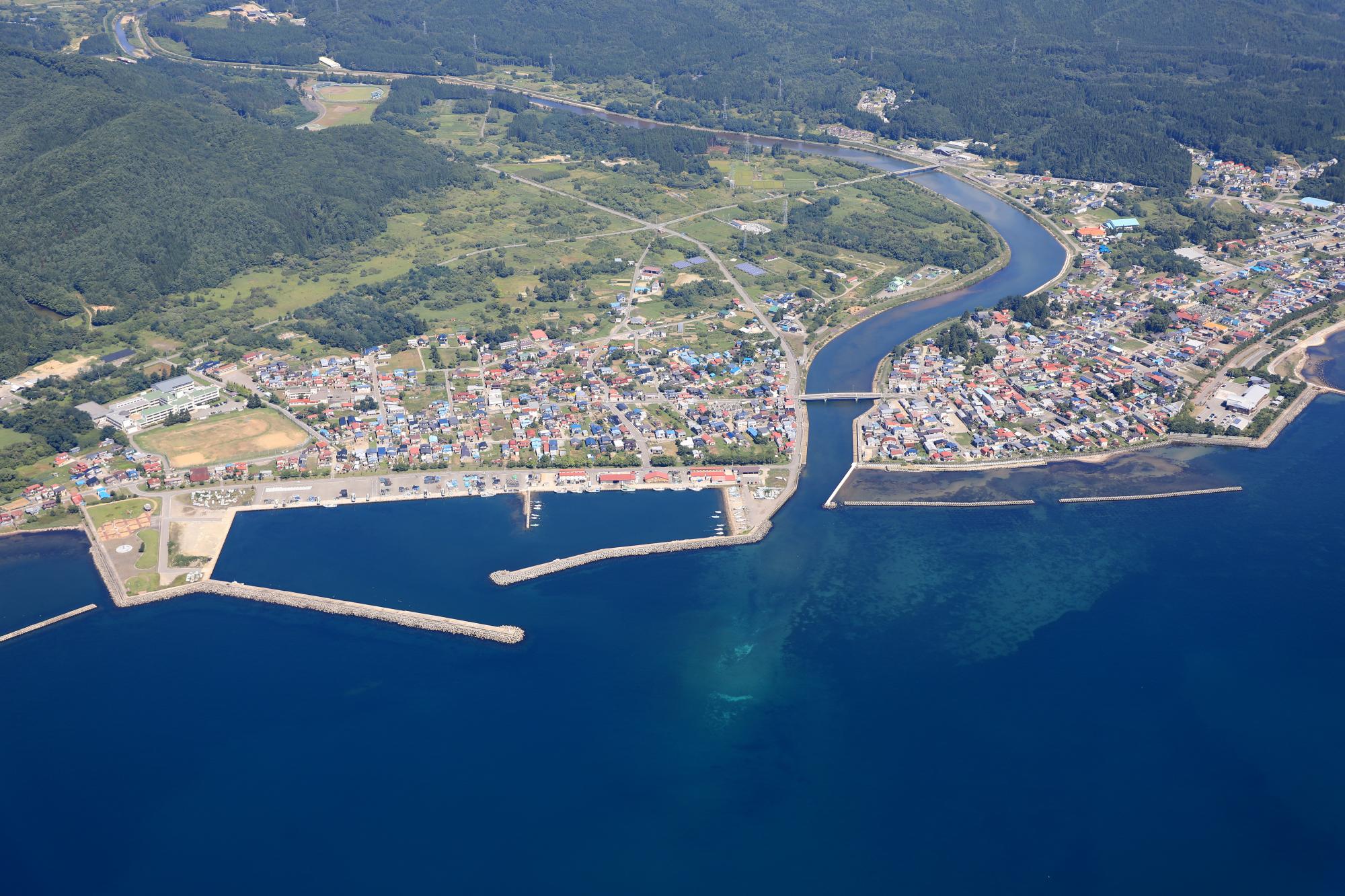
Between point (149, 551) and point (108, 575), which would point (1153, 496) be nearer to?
point (149, 551)

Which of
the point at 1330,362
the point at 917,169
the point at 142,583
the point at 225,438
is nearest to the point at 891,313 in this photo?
the point at 1330,362

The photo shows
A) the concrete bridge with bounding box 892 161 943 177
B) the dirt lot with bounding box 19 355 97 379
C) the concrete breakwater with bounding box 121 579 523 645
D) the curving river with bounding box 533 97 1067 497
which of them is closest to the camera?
the concrete breakwater with bounding box 121 579 523 645

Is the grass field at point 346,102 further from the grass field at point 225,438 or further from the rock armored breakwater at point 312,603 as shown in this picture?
the rock armored breakwater at point 312,603

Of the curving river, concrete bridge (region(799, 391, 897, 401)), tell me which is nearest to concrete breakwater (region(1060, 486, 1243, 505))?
the curving river

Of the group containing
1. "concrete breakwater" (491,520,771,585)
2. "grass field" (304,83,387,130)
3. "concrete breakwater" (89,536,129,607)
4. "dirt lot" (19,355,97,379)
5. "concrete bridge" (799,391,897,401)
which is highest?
"grass field" (304,83,387,130)

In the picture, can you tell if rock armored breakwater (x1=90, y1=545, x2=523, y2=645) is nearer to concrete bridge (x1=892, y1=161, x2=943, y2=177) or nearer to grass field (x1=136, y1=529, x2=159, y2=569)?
grass field (x1=136, y1=529, x2=159, y2=569)

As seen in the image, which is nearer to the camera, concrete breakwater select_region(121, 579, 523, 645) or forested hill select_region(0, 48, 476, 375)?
concrete breakwater select_region(121, 579, 523, 645)

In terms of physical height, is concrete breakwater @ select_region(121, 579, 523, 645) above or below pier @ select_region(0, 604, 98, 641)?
above

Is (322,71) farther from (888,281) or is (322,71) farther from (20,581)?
(20,581)
